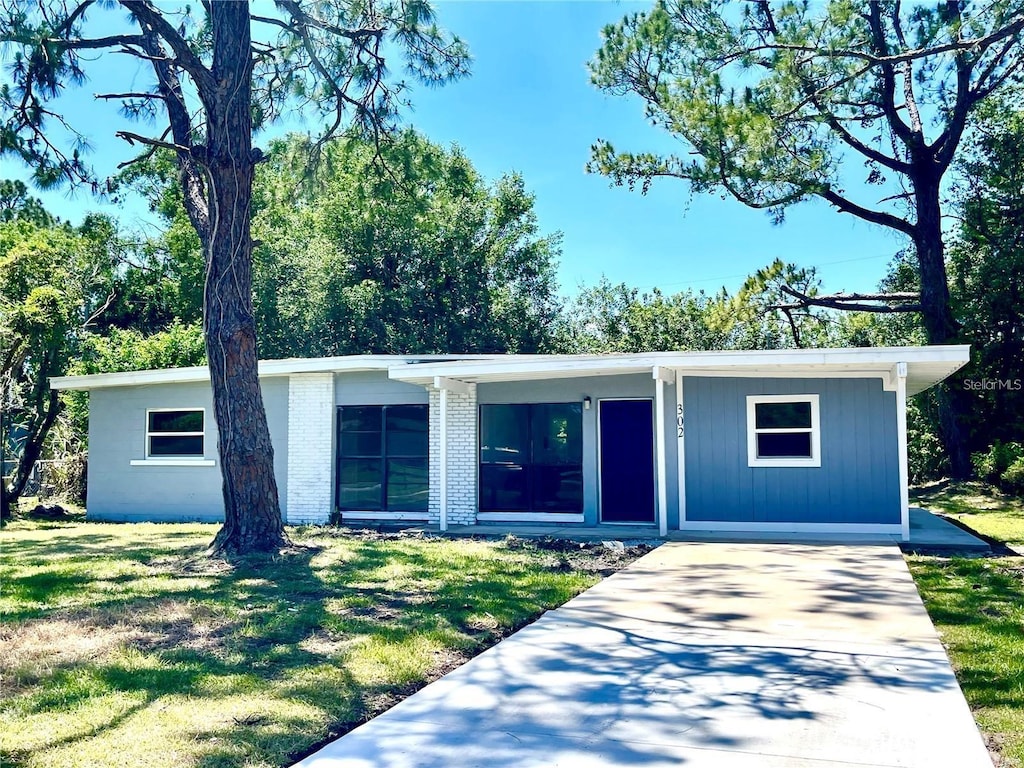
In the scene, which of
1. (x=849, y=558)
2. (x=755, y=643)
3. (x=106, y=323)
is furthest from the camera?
(x=106, y=323)

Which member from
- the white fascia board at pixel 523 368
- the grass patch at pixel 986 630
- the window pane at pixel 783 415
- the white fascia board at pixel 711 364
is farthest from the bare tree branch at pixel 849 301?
the grass patch at pixel 986 630

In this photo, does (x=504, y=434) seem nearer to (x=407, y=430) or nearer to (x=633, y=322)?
(x=407, y=430)

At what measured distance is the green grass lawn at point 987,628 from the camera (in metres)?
4.23

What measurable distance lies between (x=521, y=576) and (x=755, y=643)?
3.08m

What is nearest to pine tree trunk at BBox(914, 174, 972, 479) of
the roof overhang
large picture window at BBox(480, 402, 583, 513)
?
the roof overhang

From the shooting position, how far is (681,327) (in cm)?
3209

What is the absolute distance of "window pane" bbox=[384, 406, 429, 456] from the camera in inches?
548

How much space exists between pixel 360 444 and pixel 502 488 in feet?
8.43

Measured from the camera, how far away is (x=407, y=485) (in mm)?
13977

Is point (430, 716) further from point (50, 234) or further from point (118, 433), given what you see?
point (50, 234)

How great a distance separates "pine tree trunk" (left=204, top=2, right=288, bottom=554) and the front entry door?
5.04 metres

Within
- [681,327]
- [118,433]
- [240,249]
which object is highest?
[681,327]

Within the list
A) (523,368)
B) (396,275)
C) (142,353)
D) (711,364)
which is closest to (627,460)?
(523,368)

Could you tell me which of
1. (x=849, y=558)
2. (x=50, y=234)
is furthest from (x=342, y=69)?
(x=50, y=234)
